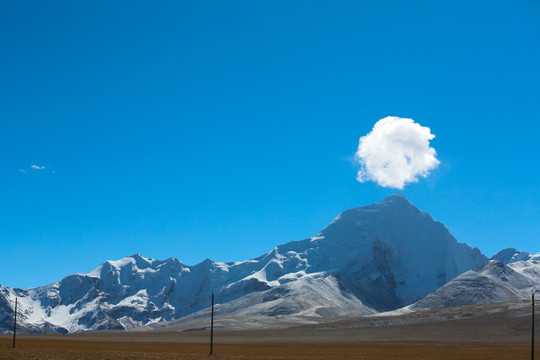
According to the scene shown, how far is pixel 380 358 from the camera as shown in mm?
81875

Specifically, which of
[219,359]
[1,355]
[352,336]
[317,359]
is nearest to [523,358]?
[317,359]

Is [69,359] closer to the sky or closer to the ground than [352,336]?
closer to the sky

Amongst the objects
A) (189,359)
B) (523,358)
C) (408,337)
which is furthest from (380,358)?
(408,337)

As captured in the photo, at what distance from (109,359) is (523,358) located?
55812 mm

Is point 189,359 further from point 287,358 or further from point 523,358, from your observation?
point 523,358

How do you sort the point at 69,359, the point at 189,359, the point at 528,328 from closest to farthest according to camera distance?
the point at 69,359 → the point at 189,359 → the point at 528,328

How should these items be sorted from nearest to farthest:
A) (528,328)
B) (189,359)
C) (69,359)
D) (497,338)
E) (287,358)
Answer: (69,359) → (189,359) → (287,358) → (497,338) → (528,328)

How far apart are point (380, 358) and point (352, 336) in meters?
116

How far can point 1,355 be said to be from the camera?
7275cm

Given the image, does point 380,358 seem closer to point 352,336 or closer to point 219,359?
point 219,359

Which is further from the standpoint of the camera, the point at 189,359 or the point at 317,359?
the point at 317,359

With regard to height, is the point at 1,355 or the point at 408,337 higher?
the point at 1,355

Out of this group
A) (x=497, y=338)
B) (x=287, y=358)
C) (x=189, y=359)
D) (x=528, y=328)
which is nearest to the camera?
(x=189, y=359)

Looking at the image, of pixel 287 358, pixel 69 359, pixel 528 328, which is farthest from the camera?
pixel 528 328
